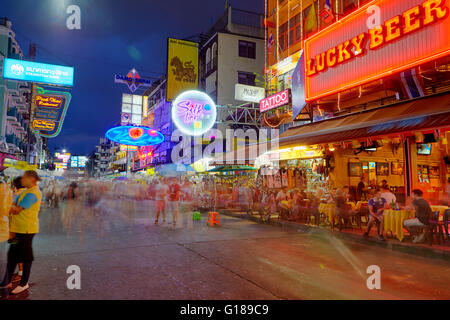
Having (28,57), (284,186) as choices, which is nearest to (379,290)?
(284,186)

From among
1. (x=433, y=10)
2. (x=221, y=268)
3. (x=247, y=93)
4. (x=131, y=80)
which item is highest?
(x=131, y=80)

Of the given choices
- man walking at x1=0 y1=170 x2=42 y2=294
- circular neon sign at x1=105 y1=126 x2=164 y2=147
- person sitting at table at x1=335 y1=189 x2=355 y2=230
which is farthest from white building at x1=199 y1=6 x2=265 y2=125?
man walking at x1=0 y1=170 x2=42 y2=294

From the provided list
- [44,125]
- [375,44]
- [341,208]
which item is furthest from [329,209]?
[44,125]

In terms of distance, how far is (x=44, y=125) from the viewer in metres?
24.2

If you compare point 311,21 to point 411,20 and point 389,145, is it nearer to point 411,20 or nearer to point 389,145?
point 389,145

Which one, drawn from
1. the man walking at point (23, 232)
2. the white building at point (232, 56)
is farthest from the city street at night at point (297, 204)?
the white building at point (232, 56)

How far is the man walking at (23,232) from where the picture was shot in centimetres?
477

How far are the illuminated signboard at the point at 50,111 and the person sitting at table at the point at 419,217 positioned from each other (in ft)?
76.9

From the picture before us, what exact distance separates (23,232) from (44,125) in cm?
2247

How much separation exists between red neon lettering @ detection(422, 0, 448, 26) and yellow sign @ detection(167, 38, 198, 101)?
15.9 m

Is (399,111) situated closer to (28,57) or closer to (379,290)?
(379,290)

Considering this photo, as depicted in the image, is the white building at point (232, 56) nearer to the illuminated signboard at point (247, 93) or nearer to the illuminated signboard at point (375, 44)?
the illuminated signboard at point (247, 93)

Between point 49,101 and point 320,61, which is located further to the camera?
point 49,101
